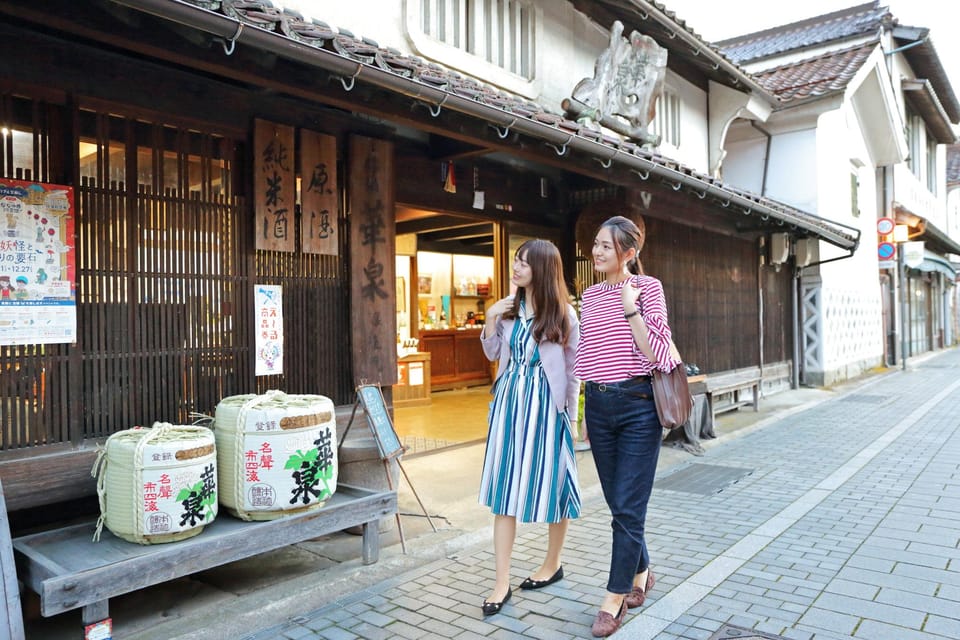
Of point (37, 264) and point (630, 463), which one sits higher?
point (37, 264)

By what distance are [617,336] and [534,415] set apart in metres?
0.70

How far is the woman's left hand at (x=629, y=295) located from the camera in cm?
376

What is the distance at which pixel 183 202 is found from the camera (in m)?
4.89

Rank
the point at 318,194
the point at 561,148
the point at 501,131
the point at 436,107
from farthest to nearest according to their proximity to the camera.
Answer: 1. the point at 561,148
2. the point at 501,131
3. the point at 318,194
4. the point at 436,107

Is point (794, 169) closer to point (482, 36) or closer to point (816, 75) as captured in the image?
point (816, 75)

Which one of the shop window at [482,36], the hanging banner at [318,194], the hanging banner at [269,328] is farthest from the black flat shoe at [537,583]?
the shop window at [482,36]

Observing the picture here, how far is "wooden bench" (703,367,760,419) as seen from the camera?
432 inches

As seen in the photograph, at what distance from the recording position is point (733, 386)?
443 inches

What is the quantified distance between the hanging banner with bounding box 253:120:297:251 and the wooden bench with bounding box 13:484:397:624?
82.1 inches

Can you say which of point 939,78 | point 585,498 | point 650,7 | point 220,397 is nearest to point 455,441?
point 585,498

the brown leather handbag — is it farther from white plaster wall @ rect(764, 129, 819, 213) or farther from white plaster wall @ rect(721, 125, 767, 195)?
white plaster wall @ rect(721, 125, 767, 195)

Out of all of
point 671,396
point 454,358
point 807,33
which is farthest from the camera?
point 807,33

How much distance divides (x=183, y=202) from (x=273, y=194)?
699 millimetres

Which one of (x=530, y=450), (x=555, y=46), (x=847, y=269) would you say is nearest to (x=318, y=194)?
(x=530, y=450)
